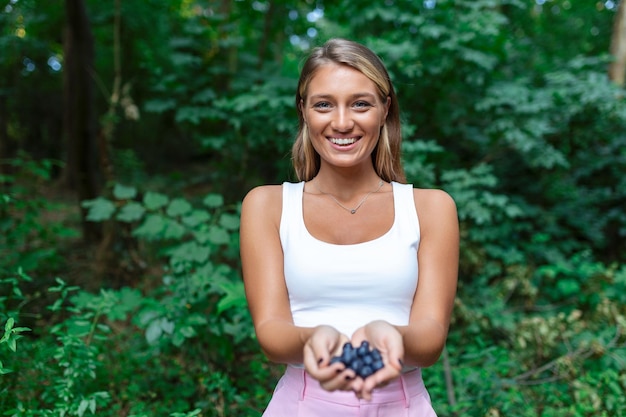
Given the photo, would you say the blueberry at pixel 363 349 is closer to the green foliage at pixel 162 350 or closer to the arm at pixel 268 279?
the arm at pixel 268 279

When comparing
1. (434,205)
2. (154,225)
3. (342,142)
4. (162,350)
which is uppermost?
(342,142)

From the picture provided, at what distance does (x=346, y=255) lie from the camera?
1446mm

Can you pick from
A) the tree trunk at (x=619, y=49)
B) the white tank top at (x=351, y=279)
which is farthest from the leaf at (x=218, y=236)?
the tree trunk at (x=619, y=49)

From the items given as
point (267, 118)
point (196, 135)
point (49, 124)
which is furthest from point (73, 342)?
point (49, 124)

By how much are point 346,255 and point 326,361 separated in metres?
0.43

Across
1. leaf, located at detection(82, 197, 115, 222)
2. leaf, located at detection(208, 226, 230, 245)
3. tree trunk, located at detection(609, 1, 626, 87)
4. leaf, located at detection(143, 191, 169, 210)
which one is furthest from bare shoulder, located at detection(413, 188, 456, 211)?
tree trunk, located at detection(609, 1, 626, 87)

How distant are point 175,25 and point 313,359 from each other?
751 cm

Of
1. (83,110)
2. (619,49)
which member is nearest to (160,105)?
(83,110)

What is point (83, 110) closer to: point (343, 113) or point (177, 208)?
point (177, 208)

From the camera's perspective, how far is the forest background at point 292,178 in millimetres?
2920

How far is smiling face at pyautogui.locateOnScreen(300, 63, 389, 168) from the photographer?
5.01 feet

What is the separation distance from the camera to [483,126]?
226 inches

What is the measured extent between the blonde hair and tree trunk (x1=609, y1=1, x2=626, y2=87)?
4.76 m

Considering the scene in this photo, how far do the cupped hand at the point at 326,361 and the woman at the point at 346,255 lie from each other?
7 cm
